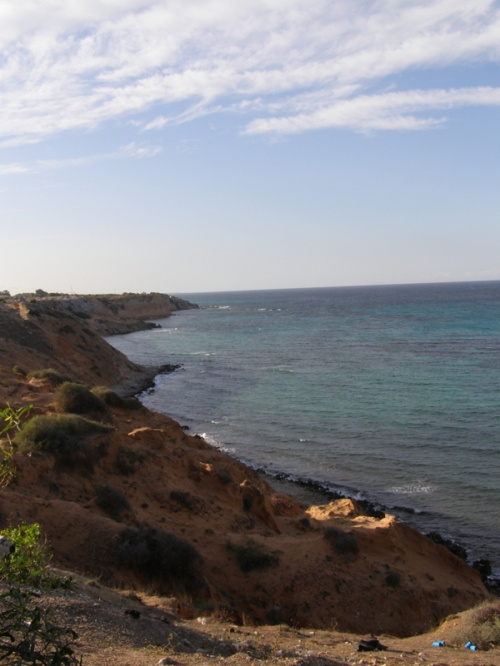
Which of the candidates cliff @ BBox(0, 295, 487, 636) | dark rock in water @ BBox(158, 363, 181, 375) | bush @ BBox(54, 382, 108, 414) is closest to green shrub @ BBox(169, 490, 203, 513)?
cliff @ BBox(0, 295, 487, 636)

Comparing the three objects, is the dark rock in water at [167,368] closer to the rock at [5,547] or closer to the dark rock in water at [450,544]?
the dark rock in water at [450,544]

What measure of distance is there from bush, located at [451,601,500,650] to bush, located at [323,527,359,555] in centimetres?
446

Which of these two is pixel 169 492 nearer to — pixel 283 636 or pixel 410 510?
pixel 283 636

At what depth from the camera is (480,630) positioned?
11.3 m

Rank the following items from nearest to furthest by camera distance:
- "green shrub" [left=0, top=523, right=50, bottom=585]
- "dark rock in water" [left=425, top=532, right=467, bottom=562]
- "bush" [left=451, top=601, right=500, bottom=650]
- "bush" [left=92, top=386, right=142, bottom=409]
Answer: "green shrub" [left=0, top=523, right=50, bottom=585]
"bush" [left=451, top=601, right=500, bottom=650]
"dark rock in water" [left=425, top=532, right=467, bottom=562]
"bush" [left=92, top=386, right=142, bottom=409]

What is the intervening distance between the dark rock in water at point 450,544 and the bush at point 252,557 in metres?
6.74

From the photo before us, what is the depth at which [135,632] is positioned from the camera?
851cm

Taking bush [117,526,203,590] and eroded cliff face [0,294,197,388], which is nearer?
bush [117,526,203,590]

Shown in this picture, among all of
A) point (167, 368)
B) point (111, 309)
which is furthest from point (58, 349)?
point (111, 309)

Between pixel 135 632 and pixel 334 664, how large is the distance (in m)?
3.07

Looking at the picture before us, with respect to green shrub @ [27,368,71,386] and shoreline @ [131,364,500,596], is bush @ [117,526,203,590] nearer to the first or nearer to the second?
shoreline @ [131,364,500,596]

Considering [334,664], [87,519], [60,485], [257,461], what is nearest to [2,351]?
[257,461]

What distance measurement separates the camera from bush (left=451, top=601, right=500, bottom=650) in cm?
1103

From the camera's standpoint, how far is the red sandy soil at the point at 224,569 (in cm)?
889
